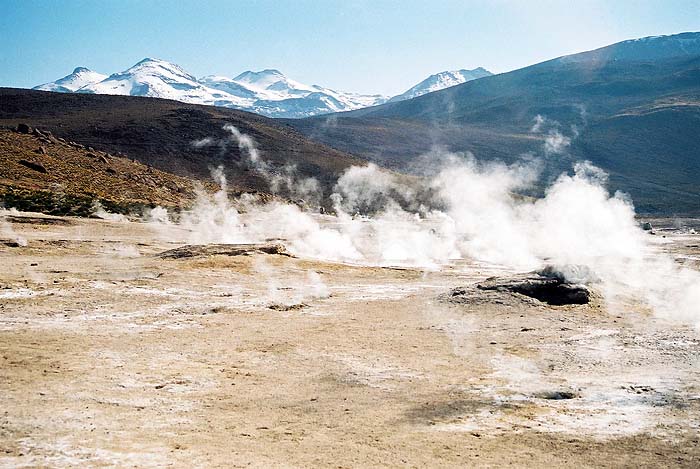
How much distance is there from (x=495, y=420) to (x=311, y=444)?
317cm

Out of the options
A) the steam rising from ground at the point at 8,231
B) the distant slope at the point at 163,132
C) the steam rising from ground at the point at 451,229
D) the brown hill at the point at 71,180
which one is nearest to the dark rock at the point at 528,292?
the steam rising from ground at the point at 451,229

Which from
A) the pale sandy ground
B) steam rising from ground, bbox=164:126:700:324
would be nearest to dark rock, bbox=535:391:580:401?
the pale sandy ground

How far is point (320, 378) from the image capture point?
1248 centimetres

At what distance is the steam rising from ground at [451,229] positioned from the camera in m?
26.9

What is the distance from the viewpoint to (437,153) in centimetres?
12306

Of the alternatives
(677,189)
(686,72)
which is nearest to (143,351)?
(677,189)

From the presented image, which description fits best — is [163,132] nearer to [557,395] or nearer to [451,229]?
[451,229]

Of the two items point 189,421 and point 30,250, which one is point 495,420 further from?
point 30,250

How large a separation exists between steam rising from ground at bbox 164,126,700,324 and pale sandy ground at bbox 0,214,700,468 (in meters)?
6.53

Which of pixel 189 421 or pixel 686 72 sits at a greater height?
pixel 686 72

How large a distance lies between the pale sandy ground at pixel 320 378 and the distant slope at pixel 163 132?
168 feet

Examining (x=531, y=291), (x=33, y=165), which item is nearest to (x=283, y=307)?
(x=531, y=291)

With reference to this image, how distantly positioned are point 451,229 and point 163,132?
4907 centimetres

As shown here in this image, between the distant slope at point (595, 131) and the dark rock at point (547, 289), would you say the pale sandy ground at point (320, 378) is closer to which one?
the dark rock at point (547, 289)
